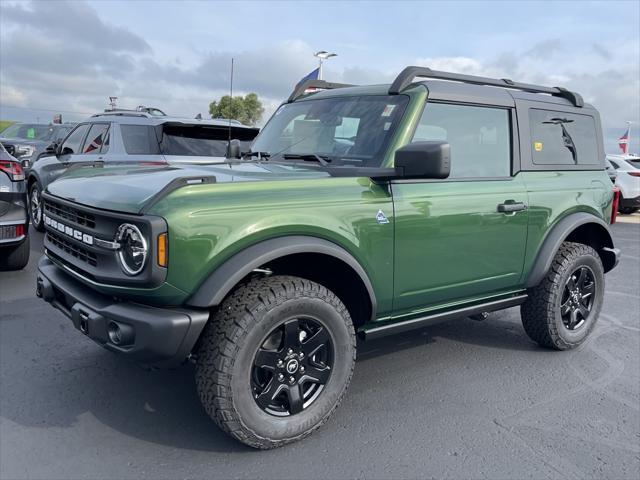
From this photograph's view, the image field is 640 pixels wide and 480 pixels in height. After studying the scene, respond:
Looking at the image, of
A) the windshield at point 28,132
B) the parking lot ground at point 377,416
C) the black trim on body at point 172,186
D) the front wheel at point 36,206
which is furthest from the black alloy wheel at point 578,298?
the windshield at point 28,132

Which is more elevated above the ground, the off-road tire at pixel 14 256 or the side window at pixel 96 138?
the side window at pixel 96 138

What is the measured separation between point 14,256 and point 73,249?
3691 mm

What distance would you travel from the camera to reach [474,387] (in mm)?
3826

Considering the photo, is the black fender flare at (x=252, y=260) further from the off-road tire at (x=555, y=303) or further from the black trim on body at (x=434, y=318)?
the off-road tire at (x=555, y=303)

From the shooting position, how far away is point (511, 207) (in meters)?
3.85

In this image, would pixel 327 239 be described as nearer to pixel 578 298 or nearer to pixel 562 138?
pixel 562 138

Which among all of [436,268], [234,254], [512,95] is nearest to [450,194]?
[436,268]

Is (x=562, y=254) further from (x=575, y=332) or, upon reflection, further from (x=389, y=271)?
(x=389, y=271)

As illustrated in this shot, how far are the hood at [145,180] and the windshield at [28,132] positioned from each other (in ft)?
50.5

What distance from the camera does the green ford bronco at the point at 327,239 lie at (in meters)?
2.67

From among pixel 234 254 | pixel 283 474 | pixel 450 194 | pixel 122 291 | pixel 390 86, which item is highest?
pixel 390 86

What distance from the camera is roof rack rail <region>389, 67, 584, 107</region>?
3646 millimetres

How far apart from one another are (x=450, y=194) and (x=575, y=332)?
6.13ft

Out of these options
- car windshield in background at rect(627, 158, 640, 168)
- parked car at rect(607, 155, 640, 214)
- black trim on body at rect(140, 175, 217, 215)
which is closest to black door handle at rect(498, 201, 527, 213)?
black trim on body at rect(140, 175, 217, 215)
